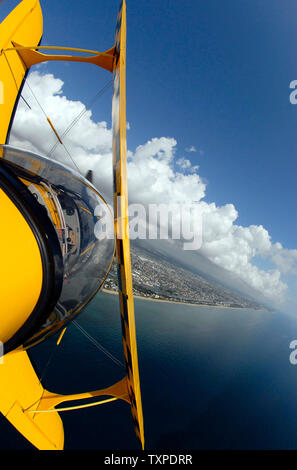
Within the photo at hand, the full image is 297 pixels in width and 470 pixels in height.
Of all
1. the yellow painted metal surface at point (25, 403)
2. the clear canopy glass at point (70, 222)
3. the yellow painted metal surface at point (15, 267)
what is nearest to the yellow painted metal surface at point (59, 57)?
the clear canopy glass at point (70, 222)

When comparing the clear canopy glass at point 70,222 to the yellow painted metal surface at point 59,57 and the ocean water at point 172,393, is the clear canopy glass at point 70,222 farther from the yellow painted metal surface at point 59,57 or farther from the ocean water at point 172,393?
the ocean water at point 172,393

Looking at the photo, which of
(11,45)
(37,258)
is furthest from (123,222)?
(11,45)

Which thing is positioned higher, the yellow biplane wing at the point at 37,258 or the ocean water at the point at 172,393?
the yellow biplane wing at the point at 37,258

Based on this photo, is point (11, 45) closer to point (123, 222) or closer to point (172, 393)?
point (123, 222)

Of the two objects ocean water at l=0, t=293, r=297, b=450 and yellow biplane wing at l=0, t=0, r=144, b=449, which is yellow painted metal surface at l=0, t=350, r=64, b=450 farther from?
ocean water at l=0, t=293, r=297, b=450

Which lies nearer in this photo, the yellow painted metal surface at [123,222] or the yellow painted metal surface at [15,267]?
the yellow painted metal surface at [15,267]
